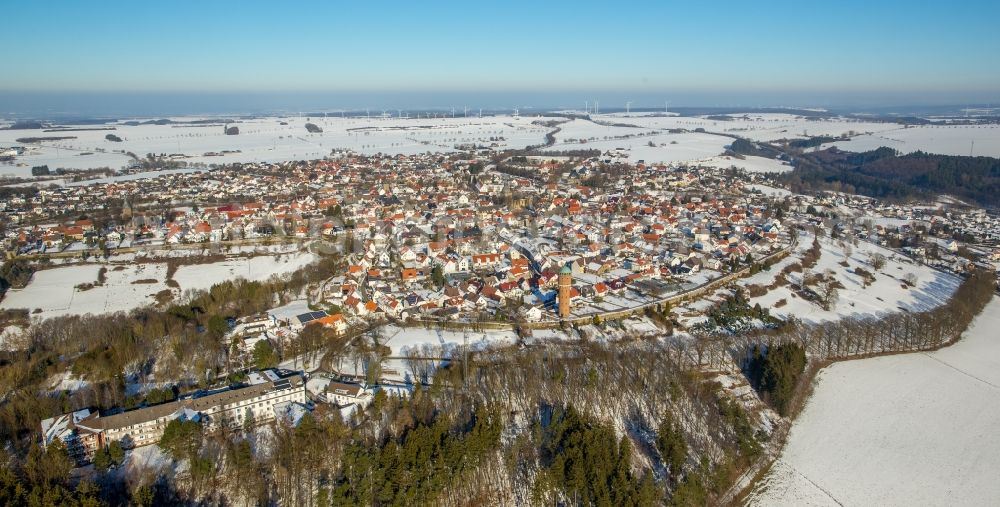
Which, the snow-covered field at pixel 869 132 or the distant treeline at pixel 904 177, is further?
the snow-covered field at pixel 869 132

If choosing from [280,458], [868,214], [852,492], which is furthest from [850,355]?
[868,214]

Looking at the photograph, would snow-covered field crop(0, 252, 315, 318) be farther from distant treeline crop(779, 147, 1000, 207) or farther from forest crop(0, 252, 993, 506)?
distant treeline crop(779, 147, 1000, 207)

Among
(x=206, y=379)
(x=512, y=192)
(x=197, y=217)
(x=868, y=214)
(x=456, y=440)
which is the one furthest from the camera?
(x=512, y=192)

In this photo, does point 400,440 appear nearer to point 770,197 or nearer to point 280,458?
point 280,458

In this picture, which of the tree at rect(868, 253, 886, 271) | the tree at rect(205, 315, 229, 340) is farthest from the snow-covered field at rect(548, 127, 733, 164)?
the tree at rect(205, 315, 229, 340)

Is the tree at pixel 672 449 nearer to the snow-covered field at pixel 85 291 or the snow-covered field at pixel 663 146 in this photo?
the snow-covered field at pixel 85 291

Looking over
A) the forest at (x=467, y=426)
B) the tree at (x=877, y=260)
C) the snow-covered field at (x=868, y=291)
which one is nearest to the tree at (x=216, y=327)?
the forest at (x=467, y=426)
